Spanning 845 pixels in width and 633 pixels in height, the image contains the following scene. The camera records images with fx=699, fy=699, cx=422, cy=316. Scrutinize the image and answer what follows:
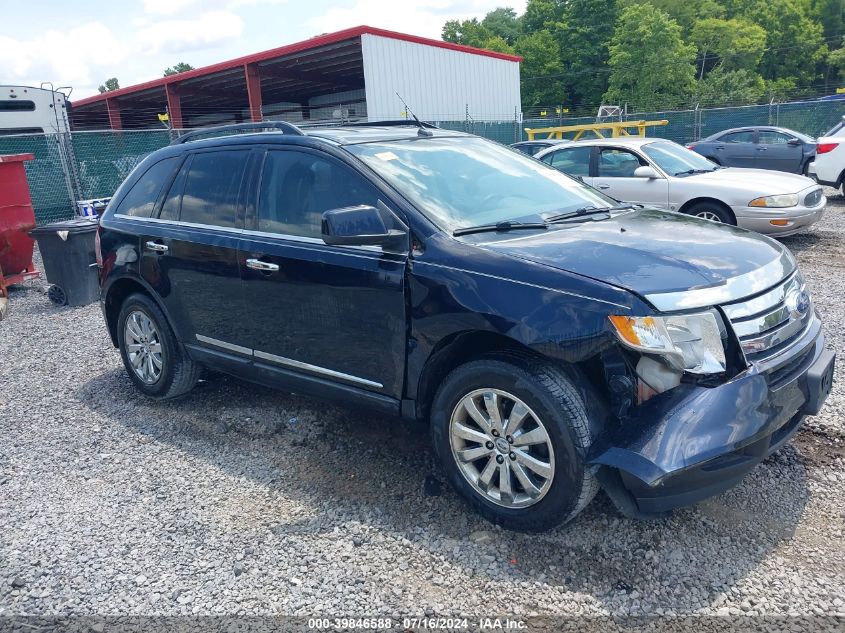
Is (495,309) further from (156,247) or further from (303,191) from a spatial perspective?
(156,247)

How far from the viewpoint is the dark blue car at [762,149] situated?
15836mm

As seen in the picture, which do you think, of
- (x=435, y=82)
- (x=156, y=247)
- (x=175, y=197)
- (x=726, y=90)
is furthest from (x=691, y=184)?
(x=726, y=90)

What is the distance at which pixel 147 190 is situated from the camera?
5121 millimetres

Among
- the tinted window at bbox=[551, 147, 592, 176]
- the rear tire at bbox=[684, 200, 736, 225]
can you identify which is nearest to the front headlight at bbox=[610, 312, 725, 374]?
the rear tire at bbox=[684, 200, 736, 225]

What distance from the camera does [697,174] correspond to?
9.50 m

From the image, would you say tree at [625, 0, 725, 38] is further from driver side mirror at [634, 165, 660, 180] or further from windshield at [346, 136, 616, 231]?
windshield at [346, 136, 616, 231]

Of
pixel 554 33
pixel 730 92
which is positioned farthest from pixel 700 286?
pixel 554 33

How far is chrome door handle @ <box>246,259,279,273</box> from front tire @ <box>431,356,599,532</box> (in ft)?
4.30

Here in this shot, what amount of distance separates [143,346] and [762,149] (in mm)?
15380

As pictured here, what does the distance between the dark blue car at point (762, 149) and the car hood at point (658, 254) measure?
1354 cm

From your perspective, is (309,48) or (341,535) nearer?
(341,535)

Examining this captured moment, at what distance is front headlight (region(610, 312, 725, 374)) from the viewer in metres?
2.78

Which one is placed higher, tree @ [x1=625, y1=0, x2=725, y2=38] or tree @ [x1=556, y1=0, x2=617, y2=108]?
tree @ [x1=625, y1=0, x2=725, y2=38]

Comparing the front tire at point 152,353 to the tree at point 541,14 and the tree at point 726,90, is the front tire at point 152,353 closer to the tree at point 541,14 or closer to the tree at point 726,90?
the tree at point 726,90
